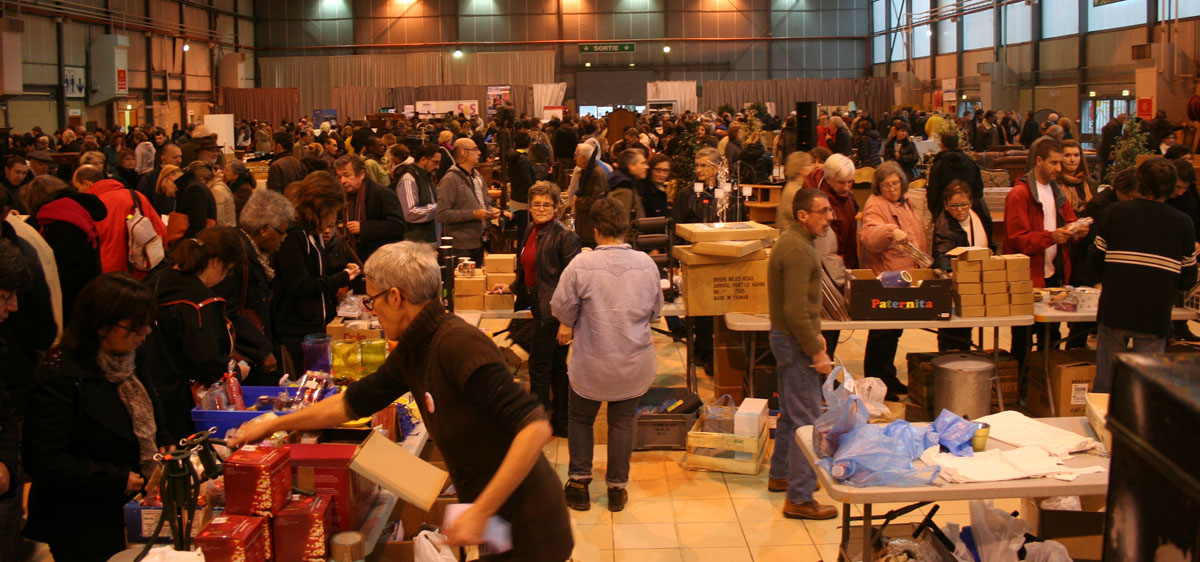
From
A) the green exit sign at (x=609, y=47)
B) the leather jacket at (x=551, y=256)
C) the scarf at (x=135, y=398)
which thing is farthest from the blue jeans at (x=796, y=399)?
the green exit sign at (x=609, y=47)

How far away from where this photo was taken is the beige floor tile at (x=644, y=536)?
4090 millimetres

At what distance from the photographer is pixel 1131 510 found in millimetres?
908

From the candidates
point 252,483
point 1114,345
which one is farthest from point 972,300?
point 252,483

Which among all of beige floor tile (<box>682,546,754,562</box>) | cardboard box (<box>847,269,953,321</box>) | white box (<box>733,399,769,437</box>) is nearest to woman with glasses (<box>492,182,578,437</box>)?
white box (<box>733,399,769,437</box>)

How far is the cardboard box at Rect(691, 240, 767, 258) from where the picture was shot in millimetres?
5066

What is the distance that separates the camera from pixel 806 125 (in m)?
10.1

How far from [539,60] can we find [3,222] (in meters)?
25.6

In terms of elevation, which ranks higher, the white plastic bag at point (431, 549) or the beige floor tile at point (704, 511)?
the white plastic bag at point (431, 549)

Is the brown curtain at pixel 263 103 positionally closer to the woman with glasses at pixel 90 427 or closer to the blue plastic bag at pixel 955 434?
the woman with glasses at pixel 90 427

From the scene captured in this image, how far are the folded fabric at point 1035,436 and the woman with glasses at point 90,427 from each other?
262 centimetres

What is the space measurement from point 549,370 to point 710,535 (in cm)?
133

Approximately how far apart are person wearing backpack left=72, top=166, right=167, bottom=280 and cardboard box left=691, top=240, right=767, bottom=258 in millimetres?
2964

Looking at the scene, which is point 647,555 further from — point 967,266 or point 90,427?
point 967,266

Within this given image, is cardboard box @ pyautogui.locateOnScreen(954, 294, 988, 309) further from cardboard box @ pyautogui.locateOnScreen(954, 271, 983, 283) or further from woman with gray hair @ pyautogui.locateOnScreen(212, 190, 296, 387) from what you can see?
woman with gray hair @ pyautogui.locateOnScreen(212, 190, 296, 387)
